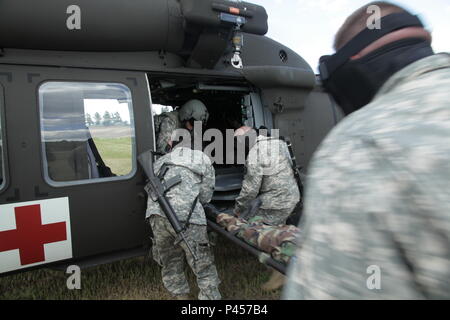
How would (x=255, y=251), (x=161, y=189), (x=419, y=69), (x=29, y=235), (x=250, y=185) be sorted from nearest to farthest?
(x=419, y=69), (x=255, y=251), (x=29, y=235), (x=161, y=189), (x=250, y=185)

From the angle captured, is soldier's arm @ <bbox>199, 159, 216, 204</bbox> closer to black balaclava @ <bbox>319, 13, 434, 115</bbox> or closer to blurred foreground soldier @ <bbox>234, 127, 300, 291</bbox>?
blurred foreground soldier @ <bbox>234, 127, 300, 291</bbox>

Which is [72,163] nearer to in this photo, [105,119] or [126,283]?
[105,119]

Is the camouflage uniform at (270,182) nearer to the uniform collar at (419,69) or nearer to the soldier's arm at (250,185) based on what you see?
the soldier's arm at (250,185)

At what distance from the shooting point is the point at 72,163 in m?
2.79

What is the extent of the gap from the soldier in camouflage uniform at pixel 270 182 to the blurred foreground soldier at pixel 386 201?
270 centimetres

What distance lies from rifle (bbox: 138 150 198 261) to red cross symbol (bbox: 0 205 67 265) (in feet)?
2.63

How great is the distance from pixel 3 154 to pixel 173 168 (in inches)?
49.9

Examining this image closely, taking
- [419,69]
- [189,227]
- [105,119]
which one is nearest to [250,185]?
[189,227]

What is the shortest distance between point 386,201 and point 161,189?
7.96 ft

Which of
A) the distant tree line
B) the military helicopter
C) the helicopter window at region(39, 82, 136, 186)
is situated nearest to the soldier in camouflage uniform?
the military helicopter

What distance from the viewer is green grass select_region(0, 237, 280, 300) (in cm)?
314

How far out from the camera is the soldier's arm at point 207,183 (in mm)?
3029

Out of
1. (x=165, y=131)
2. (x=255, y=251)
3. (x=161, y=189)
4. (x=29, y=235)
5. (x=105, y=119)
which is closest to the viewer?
(x=255, y=251)

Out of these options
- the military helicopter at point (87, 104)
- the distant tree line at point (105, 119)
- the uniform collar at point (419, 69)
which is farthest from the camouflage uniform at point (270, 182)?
the uniform collar at point (419, 69)
